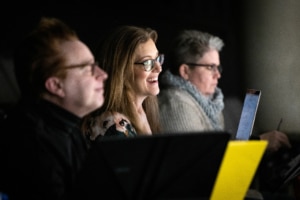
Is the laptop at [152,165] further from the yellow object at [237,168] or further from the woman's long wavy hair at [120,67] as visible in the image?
the woman's long wavy hair at [120,67]

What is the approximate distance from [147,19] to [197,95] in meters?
0.57

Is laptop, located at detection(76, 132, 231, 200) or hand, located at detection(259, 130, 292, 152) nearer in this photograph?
laptop, located at detection(76, 132, 231, 200)

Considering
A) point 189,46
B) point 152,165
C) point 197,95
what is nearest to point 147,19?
point 189,46

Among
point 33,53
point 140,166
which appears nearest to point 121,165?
point 140,166

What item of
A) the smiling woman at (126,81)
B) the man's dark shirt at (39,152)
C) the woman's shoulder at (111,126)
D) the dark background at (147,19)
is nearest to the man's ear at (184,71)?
the dark background at (147,19)

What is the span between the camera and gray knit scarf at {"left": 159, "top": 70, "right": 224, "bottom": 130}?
3502 mm

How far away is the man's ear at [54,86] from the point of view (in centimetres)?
207

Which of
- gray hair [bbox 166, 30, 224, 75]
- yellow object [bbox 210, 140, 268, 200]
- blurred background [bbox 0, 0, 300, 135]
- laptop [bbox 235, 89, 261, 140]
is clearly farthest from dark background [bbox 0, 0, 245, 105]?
yellow object [bbox 210, 140, 268, 200]

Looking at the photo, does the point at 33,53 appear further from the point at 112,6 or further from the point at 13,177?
the point at 112,6

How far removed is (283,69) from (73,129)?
2.13 metres

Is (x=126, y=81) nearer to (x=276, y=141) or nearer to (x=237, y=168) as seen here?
(x=237, y=168)

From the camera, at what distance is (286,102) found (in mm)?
3928

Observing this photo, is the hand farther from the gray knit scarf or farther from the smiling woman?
the smiling woman

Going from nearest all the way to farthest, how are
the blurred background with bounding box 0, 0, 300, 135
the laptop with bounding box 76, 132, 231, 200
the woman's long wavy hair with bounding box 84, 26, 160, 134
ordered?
1. the laptop with bounding box 76, 132, 231, 200
2. the woman's long wavy hair with bounding box 84, 26, 160, 134
3. the blurred background with bounding box 0, 0, 300, 135
